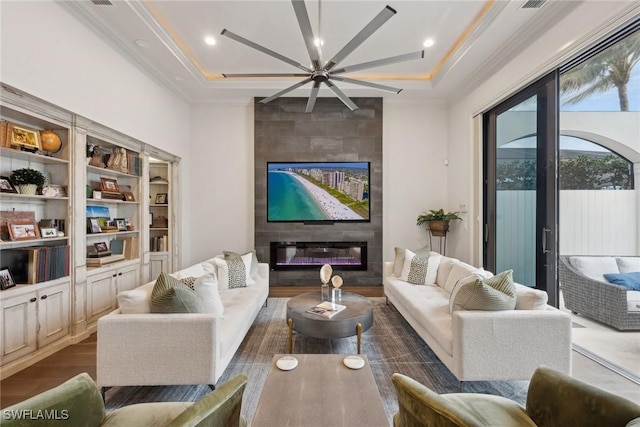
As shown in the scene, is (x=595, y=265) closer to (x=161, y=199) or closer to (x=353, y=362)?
(x=353, y=362)

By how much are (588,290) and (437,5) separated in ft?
11.4

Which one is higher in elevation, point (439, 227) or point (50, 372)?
point (439, 227)

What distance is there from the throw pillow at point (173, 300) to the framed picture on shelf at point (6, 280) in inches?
53.9

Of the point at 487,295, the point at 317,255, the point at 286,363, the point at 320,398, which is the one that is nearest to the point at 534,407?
the point at 487,295

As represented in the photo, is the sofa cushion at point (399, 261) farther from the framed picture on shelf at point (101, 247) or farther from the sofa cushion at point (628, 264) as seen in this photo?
the framed picture on shelf at point (101, 247)

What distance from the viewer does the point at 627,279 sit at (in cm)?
288

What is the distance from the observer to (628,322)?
2850 millimetres

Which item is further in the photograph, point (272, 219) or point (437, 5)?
point (272, 219)

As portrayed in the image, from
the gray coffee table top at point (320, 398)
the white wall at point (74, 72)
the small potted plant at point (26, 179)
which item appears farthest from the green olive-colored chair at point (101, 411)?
the white wall at point (74, 72)

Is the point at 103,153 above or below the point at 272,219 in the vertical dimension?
above

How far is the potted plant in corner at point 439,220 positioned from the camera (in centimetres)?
476

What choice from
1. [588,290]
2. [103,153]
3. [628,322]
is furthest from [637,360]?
[103,153]

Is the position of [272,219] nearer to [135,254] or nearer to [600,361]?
[135,254]

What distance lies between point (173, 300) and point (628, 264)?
438 cm
